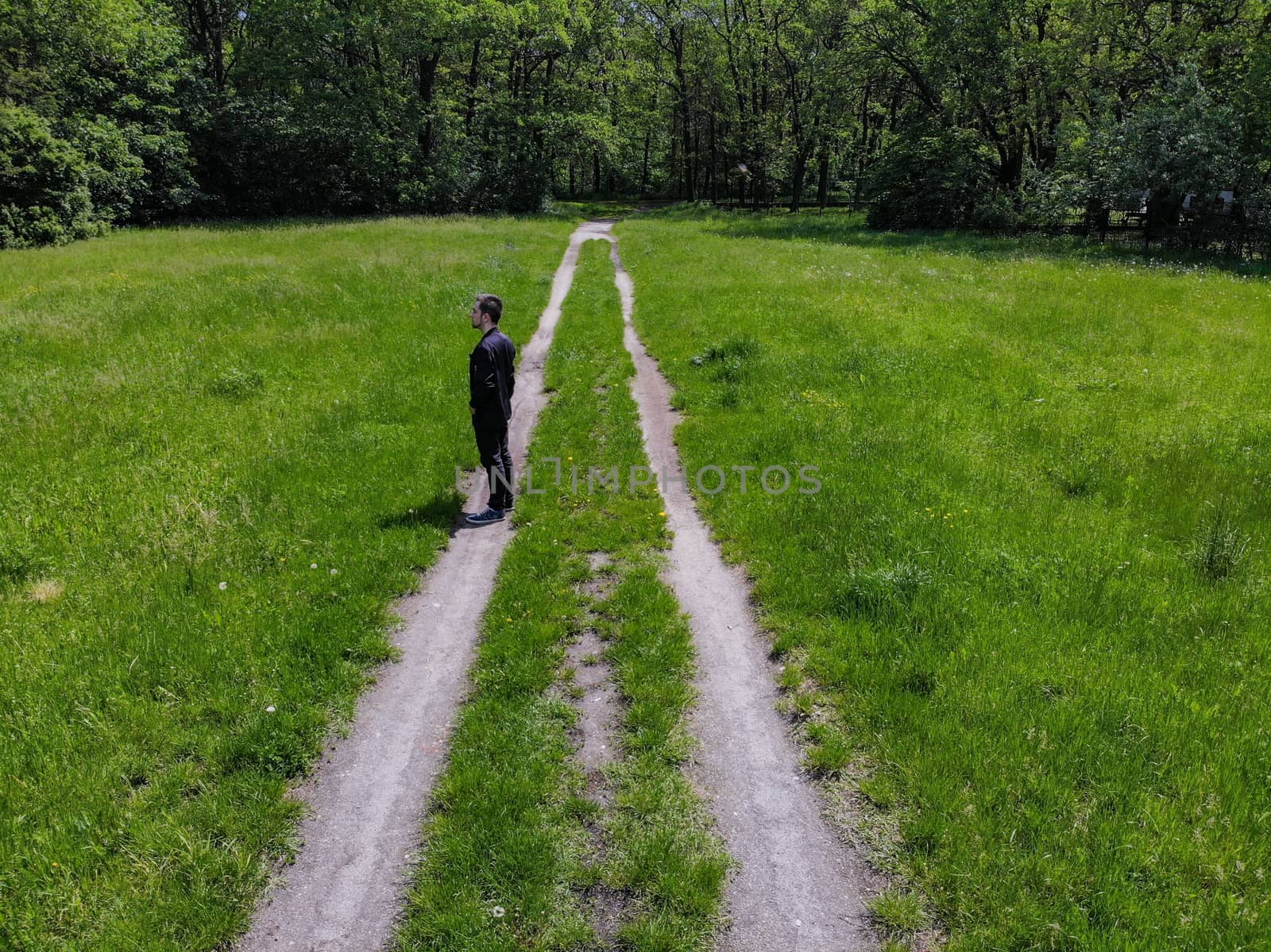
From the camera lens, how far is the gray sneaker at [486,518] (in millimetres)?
8544

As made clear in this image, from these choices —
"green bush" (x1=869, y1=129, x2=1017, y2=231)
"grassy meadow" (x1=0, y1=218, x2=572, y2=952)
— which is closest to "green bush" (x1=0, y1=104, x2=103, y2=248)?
"grassy meadow" (x1=0, y1=218, x2=572, y2=952)

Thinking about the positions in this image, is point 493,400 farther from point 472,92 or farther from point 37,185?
point 472,92

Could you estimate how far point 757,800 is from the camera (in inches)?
179

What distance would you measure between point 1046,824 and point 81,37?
4929cm

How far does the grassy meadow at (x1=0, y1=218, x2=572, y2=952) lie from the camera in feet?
13.1

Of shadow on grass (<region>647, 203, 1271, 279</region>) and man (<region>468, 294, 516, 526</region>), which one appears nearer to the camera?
man (<region>468, 294, 516, 526</region>)

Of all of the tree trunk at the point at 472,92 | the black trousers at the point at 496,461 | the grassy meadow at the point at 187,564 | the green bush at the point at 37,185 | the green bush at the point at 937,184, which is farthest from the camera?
the tree trunk at the point at 472,92

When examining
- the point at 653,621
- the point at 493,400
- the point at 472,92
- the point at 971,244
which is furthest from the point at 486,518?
the point at 472,92

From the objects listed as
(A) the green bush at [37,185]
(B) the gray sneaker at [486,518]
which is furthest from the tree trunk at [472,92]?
(B) the gray sneaker at [486,518]

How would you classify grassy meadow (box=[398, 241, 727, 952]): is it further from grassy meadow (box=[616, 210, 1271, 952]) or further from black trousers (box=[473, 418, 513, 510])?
grassy meadow (box=[616, 210, 1271, 952])

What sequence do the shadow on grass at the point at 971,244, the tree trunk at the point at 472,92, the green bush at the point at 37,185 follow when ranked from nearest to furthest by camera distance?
the shadow on grass at the point at 971,244 < the green bush at the point at 37,185 < the tree trunk at the point at 472,92

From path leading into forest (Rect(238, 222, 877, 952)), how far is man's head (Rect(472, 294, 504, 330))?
304 cm

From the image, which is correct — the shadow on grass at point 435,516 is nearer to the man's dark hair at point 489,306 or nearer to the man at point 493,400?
the man at point 493,400

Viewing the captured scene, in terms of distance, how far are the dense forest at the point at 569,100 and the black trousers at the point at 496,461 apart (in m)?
29.8
